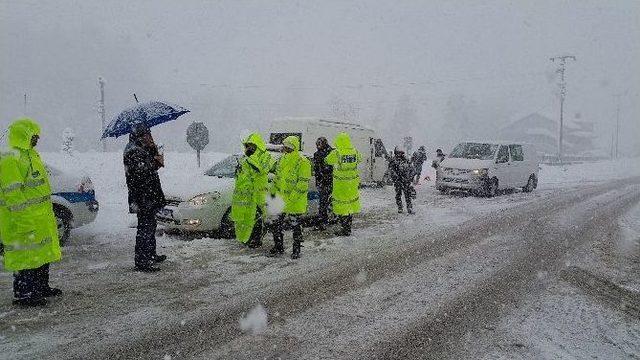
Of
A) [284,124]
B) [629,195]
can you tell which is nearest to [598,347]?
[284,124]

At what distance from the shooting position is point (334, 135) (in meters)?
17.3

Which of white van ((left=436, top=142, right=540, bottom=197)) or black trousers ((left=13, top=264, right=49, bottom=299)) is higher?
white van ((left=436, top=142, right=540, bottom=197))

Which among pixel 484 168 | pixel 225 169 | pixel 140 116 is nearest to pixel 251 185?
pixel 140 116

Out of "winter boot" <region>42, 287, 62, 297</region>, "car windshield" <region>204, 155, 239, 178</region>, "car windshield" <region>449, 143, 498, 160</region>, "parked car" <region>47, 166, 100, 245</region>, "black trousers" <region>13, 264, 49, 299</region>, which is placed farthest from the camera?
"car windshield" <region>449, 143, 498, 160</region>

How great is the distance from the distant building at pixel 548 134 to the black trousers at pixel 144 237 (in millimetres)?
86081

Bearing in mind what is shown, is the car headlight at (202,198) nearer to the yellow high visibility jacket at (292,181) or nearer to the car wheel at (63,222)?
the yellow high visibility jacket at (292,181)

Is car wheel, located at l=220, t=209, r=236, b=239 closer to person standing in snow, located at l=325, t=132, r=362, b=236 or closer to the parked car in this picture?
person standing in snow, located at l=325, t=132, r=362, b=236

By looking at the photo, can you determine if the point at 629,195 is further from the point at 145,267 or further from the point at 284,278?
the point at 145,267

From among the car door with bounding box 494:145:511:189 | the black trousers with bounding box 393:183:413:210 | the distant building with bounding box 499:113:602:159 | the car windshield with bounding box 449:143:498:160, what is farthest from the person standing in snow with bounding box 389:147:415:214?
the distant building with bounding box 499:113:602:159

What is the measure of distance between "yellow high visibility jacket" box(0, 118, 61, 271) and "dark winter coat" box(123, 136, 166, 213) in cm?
129

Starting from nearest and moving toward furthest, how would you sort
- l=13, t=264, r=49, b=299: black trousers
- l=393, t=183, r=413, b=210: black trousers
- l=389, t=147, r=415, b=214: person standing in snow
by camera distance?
l=13, t=264, r=49, b=299: black trousers → l=393, t=183, r=413, b=210: black trousers → l=389, t=147, r=415, b=214: person standing in snow

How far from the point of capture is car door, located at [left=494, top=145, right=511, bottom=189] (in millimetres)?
16719

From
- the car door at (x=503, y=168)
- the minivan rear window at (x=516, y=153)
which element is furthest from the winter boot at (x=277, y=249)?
the minivan rear window at (x=516, y=153)

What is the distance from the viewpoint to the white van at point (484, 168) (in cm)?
1609
